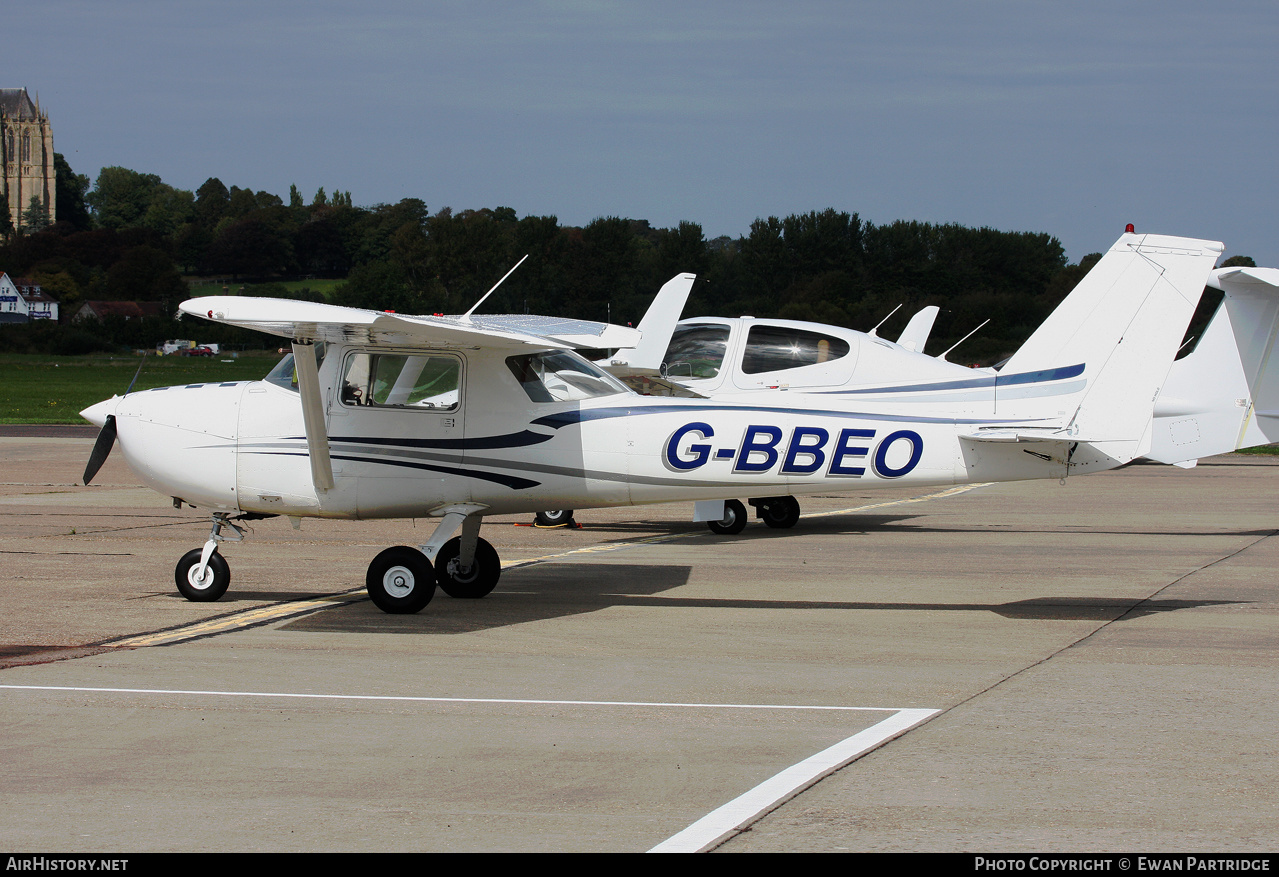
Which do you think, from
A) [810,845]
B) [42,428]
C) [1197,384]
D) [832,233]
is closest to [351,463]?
[810,845]

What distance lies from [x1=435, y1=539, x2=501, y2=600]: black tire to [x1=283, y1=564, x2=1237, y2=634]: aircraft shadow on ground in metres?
0.11

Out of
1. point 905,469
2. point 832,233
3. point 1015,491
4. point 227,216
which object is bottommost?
point 1015,491

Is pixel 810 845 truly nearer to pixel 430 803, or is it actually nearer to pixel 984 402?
pixel 430 803

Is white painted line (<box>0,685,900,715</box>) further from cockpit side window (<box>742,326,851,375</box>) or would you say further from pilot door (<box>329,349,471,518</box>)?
cockpit side window (<box>742,326,851,375</box>)

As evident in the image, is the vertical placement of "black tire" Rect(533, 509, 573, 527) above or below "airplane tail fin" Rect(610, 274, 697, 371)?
below

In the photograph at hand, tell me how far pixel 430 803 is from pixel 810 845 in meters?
1.53

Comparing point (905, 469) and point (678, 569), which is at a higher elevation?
point (905, 469)

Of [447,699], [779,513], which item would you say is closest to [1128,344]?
[447,699]

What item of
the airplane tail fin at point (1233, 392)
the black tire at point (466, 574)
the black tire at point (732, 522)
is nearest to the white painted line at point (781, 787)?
the black tire at point (466, 574)

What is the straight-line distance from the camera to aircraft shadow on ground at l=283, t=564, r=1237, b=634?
365 inches

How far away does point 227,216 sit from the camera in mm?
174125

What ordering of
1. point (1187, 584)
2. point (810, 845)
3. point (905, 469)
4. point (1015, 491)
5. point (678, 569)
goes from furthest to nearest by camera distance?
point (1015, 491), point (678, 569), point (1187, 584), point (905, 469), point (810, 845)

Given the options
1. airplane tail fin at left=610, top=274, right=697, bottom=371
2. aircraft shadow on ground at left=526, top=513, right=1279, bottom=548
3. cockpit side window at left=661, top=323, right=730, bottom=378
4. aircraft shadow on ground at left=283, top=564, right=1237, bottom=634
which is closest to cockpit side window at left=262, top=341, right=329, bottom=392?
aircraft shadow on ground at left=283, top=564, right=1237, bottom=634

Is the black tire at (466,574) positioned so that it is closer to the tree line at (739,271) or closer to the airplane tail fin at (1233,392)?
the airplane tail fin at (1233,392)
